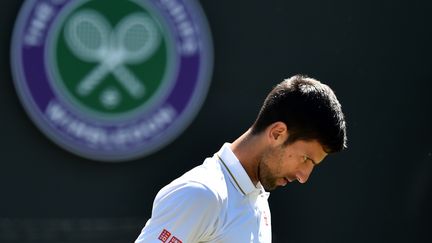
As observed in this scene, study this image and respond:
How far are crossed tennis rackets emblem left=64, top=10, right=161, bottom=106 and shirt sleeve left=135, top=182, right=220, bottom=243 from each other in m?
2.58

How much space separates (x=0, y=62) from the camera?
15.4 feet

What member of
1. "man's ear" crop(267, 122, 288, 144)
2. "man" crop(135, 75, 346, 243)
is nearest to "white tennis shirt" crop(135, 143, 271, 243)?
"man" crop(135, 75, 346, 243)

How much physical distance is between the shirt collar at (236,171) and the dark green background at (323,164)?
2352mm

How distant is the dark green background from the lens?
4789 mm

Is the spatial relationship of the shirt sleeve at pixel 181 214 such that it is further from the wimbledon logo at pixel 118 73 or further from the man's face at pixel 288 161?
the wimbledon logo at pixel 118 73

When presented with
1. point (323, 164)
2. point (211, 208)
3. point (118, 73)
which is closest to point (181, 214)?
point (211, 208)

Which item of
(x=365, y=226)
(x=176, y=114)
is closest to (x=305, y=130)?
(x=176, y=114)

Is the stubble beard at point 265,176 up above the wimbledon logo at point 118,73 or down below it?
below

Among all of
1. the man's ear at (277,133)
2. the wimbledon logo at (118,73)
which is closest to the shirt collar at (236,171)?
the man's ear at (277,133)

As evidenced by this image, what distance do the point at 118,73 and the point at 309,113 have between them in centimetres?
250

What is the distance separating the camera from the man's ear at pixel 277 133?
251 cm

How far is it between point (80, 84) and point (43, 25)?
0.37m

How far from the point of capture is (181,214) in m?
2.27

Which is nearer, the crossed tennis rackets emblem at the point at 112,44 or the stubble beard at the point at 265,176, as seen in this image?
the stubble beard at the point at 265,176
